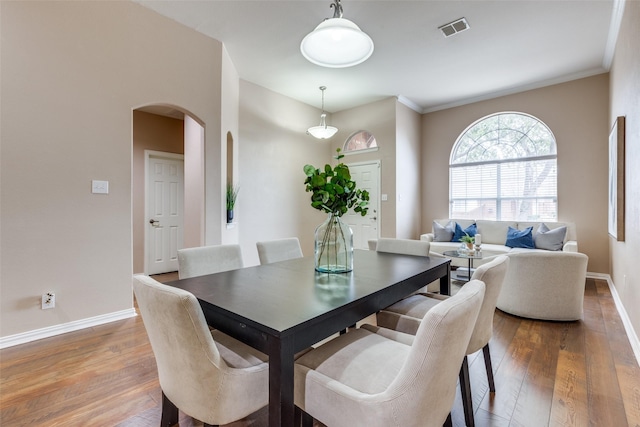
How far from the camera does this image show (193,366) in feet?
3.26

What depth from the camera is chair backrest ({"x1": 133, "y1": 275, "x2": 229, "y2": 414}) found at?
93 cm

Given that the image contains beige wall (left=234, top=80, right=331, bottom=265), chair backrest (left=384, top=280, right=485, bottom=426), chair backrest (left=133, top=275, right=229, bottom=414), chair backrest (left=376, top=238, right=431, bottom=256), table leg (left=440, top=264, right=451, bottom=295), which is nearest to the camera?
chair backrest (left=384, top=280, right=485, bottom=426)

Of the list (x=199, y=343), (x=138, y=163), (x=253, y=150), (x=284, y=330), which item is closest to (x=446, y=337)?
(x=284, y=330)

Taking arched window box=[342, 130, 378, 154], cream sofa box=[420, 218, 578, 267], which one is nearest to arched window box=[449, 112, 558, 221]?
cream sofa box=[420, 218, 578, 267]

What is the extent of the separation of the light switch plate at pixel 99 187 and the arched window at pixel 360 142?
409 centimetres

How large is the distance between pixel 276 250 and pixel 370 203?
→ 3.41 meters

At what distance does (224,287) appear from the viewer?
142cm

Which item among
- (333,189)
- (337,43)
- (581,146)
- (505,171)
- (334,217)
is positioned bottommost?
(334,217)

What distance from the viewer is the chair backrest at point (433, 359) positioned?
80 centimetres

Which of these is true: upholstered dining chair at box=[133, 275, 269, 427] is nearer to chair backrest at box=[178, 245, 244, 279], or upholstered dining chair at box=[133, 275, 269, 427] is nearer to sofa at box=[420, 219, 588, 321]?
chair backrest at box=[178, 245, 244, 279]

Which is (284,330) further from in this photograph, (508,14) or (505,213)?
(505,213)

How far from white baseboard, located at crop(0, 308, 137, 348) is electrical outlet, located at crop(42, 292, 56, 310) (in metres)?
0.17

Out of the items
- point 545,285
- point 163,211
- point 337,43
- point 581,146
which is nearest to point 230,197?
point 163,211

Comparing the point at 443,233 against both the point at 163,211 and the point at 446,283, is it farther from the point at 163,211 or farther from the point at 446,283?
the point at 163,211
